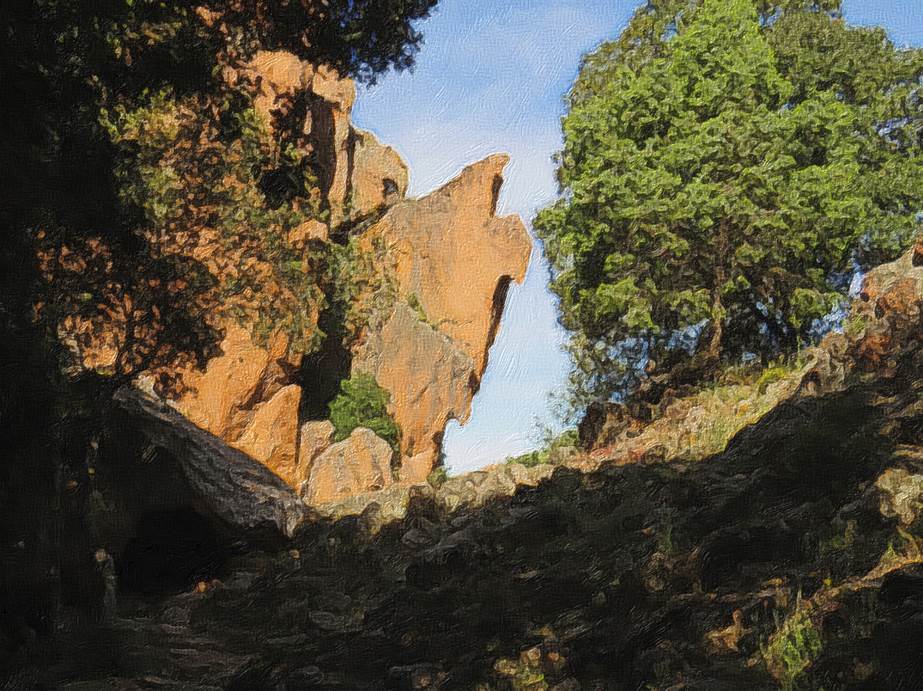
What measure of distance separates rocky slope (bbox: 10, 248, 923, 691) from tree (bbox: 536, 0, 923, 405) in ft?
28.7

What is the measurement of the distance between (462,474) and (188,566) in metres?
9.29

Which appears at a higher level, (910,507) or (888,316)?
(888,316)

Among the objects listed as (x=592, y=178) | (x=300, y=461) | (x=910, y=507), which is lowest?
(x=910, y=507)

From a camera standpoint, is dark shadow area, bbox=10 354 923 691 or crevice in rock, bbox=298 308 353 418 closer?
dark shadow area, bbox=10 354 923 691

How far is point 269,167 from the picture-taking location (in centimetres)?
1427

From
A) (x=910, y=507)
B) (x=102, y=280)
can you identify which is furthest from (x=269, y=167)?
(x=910, y=507)

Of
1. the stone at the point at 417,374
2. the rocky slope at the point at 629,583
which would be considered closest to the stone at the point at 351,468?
the stone at the point at 417,374

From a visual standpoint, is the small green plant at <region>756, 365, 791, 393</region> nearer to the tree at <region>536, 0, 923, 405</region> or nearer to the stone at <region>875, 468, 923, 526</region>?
the tree at <region>536, 0, 923, 405</region>

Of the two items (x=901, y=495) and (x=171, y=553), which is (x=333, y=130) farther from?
(x=901, y=495)

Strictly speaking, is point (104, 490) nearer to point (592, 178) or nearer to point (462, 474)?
point (462, 474)

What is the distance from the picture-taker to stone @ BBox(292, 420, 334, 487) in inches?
1858

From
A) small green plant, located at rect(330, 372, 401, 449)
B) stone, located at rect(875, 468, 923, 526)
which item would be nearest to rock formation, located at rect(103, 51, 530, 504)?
small green plant, located at rect(330, 372, 401, 449)

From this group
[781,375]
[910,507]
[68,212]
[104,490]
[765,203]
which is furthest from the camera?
[765,203]

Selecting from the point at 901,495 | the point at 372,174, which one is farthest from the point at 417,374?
the point at 901,495
